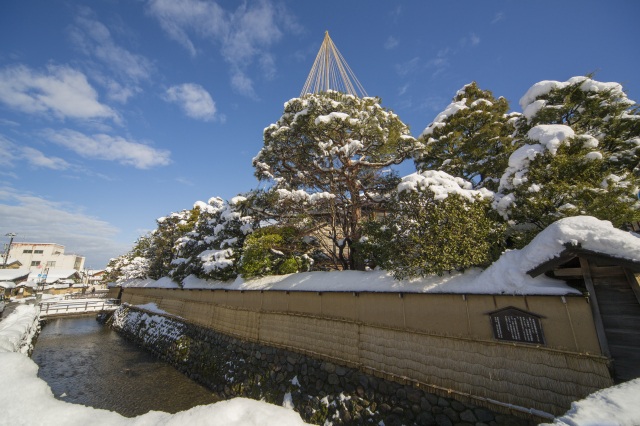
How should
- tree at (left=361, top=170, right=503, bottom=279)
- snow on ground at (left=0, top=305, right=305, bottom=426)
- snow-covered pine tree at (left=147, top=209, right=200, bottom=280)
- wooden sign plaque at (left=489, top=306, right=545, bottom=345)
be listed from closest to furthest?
snow on ground at (left=0, top=305, right=305, bottom=426)
wooden sign plaque at (left=489, top=306, right=545, bottom=345)
tree at (left=361, top=170, right=503, bottom=279)
snow-covered pine tree at (left=147, top=209, right=200, bottom=280)

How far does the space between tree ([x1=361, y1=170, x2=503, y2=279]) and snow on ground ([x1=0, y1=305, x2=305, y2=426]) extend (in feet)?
27.4

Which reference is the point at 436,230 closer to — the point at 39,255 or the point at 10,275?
the point at 10,275

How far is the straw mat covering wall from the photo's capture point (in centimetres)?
612

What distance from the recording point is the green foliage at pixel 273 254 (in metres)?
16.2

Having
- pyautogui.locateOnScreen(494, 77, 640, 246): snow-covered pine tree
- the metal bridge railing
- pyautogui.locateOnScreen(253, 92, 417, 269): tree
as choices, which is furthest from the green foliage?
the metal bridge railing

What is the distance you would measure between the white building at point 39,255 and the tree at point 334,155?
3628 inches

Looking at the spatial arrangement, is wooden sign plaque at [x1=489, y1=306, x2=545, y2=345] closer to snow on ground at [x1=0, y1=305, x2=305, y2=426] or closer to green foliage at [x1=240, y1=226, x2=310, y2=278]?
snow on ground at [x1=0, y1=305, x2=305, y2=426]

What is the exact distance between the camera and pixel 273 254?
56.0 feet

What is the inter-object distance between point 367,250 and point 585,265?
7947 mm

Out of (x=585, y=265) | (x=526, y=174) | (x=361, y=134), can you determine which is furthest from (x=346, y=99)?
(x=585, y=265)

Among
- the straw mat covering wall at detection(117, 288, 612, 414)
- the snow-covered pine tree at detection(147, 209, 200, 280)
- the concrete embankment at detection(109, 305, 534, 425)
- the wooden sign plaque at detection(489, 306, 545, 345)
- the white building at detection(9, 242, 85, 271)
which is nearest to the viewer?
the straw mat covering wall at detection(117, 288, 612, 414)

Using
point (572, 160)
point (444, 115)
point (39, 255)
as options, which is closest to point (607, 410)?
point (572, 160)

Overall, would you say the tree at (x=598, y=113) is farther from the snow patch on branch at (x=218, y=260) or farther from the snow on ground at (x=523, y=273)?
the snow patch on branch at (x=218, y=260)

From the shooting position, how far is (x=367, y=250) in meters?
13.7
